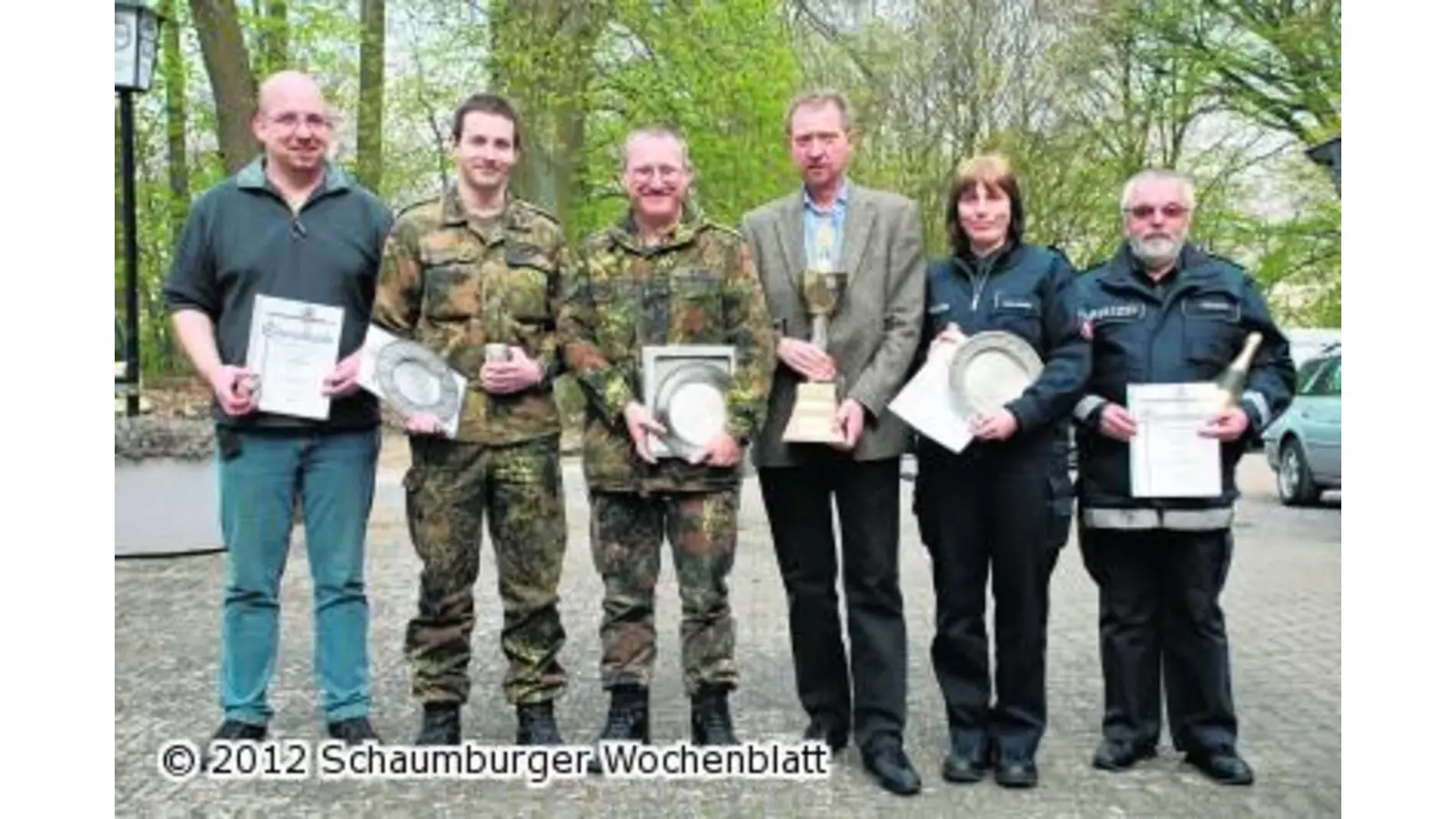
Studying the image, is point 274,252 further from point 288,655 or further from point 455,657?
point 288,655

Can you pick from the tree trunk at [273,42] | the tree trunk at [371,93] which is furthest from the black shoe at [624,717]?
the tree trunk at [371,93]

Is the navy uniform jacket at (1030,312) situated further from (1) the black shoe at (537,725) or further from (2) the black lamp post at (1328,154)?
(2) the black lamp post at (1328,154)

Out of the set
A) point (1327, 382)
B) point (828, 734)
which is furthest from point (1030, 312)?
point (1327, 382)

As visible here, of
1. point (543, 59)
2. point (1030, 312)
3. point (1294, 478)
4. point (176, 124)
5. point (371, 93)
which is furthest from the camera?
point (176, 124)

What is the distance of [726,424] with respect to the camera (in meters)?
5.02

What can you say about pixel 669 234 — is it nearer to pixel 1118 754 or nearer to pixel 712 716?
pixel 712 716

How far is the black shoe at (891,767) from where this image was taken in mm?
5037

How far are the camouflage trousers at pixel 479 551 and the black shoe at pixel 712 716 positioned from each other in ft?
1.59

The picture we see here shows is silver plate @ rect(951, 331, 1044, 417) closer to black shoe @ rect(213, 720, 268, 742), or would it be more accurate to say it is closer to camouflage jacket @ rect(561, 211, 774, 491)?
camouflage jacket @ rect(561, 211, 774, 491)

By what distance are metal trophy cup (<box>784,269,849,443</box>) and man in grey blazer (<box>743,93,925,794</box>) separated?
0.03 m

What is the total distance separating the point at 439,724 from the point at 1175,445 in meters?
2.58

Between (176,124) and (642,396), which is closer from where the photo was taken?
(642,396)

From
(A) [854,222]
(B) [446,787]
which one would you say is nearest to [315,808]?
(B) [446,787]

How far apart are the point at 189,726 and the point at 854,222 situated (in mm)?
3128
